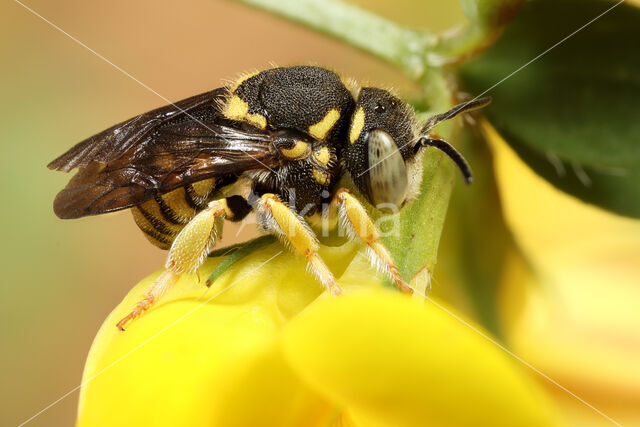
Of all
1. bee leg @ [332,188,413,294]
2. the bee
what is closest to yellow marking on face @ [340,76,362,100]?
the bee

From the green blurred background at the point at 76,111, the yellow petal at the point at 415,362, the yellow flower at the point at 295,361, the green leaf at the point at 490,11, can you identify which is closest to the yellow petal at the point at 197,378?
the yellow flower at the point at 295,361

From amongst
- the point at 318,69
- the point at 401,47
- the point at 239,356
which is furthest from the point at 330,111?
the point at 239,356

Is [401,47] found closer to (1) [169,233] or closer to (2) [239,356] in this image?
(1) [169,233]

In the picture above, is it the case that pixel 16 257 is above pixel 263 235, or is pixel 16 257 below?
above

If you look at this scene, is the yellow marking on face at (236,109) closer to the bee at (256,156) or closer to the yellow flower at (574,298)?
the bee at (256,156)

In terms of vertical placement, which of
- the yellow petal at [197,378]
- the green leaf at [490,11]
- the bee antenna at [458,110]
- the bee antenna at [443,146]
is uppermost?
the green leaf at [490,11]

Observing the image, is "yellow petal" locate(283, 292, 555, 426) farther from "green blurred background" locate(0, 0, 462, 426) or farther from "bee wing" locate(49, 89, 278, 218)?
"green blurred background" locate(0, 0, 462, 426)

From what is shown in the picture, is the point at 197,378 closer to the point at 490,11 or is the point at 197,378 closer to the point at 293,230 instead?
the point at 293,230
